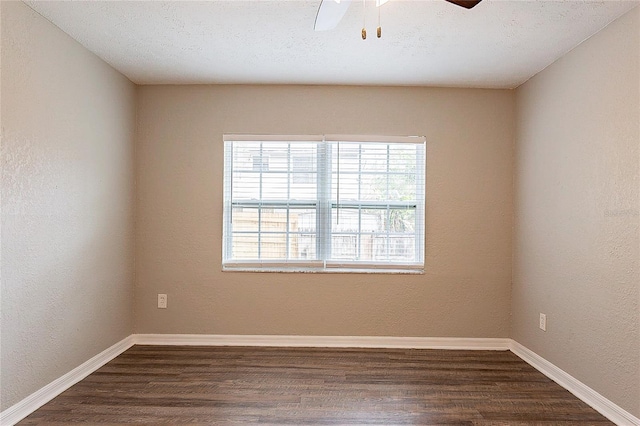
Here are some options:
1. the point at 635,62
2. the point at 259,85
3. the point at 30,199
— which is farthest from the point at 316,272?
the point at 635,62

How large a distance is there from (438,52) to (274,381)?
8.37 feet

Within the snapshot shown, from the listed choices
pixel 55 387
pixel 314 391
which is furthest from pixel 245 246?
pixel 55 387

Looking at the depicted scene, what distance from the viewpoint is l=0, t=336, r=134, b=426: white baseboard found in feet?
9.17

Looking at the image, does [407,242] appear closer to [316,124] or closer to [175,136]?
[316,124]

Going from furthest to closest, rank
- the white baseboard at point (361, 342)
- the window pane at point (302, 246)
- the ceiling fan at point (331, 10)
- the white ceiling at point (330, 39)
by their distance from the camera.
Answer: the window pane at point (302, 246), the white baseboard at point (361, 342), the white ceiling at point (330, 39), the ceiling fan at point (331, 10)

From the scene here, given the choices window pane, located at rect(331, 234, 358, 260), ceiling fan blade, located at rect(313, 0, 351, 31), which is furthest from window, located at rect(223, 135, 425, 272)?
ceiling fan blade, located at rect(313, 0, 351, 31)

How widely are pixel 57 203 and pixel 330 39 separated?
6.73 ft

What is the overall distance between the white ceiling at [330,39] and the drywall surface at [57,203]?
0.25m

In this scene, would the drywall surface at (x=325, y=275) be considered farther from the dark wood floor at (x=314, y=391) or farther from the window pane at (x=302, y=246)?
the dark wood floor at (x=314, y=391)

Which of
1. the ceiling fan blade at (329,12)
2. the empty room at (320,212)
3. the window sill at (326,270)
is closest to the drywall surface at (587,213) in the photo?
the empty room at (320,212)

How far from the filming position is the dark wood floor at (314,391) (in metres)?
2.91

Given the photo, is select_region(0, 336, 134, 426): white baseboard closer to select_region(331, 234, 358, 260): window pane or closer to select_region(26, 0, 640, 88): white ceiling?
select_region(331, 234, 358, 260): window pane

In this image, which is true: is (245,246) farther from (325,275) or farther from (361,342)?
(361,342)

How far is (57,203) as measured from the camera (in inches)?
129
